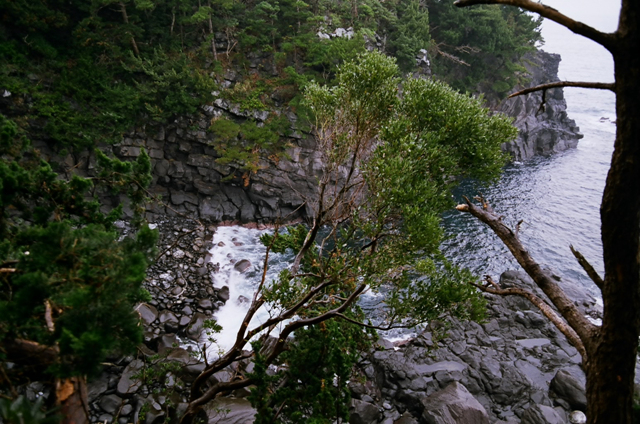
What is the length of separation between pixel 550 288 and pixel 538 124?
43.8 meters

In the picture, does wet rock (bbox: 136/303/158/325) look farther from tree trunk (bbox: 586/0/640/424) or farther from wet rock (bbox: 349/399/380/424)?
tree trunk (bbox: 586/0/640/424)

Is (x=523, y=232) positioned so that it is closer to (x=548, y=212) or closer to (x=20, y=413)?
(x=548, y=212)

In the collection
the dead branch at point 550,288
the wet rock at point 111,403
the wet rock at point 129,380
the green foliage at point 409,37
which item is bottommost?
the wet rock at point 111,403

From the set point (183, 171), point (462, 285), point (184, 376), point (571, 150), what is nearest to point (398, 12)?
point (183, 171)

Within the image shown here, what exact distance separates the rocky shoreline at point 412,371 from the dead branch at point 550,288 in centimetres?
450

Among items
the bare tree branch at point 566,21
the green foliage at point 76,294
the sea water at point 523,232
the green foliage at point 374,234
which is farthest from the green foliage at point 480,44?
the green foliage at point 76,294

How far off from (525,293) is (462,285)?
309 centimetres

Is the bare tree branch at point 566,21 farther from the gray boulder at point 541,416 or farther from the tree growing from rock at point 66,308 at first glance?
the gray boulder at point 541,416

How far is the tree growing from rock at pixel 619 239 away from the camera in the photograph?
2.93m

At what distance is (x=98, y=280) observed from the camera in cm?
406

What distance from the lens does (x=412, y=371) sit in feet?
41.6

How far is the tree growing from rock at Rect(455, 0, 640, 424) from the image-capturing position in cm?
293

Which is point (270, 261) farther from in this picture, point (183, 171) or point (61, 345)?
point (61, 345)

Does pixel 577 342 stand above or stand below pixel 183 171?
above
